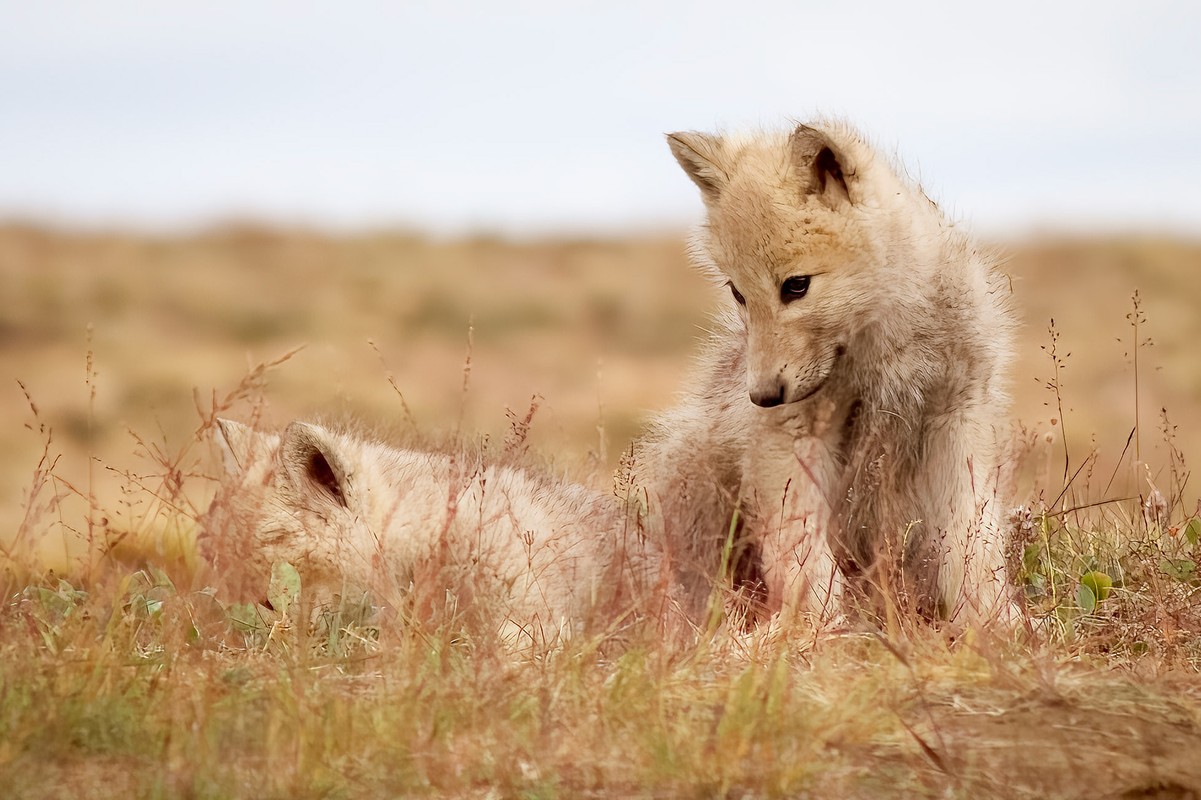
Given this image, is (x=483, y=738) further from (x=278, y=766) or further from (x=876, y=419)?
(x=876, y=419)

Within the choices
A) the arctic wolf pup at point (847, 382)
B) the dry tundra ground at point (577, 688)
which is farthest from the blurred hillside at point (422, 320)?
the arctic wolf pup at point (847, 382)

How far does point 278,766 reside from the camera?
2828mm

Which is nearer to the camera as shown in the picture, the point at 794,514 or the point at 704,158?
the point at 794,514

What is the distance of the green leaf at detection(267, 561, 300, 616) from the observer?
3998mm

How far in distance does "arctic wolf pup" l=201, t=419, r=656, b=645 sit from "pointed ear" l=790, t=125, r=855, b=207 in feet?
4.59

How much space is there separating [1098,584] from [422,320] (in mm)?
19291

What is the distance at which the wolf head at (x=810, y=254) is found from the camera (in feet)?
13.9

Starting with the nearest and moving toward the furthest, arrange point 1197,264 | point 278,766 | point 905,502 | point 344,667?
1. point 278,766
2. point 344,667
3. point 905,502
4. point 1197,264

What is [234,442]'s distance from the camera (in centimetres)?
412

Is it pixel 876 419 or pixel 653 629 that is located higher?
pixel 876 419

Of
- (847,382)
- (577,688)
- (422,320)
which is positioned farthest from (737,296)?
(422,320)

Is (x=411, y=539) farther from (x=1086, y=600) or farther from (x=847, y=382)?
(x=1086, y=600)

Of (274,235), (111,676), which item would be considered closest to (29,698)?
(111,676)

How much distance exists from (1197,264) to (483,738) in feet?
88.4
